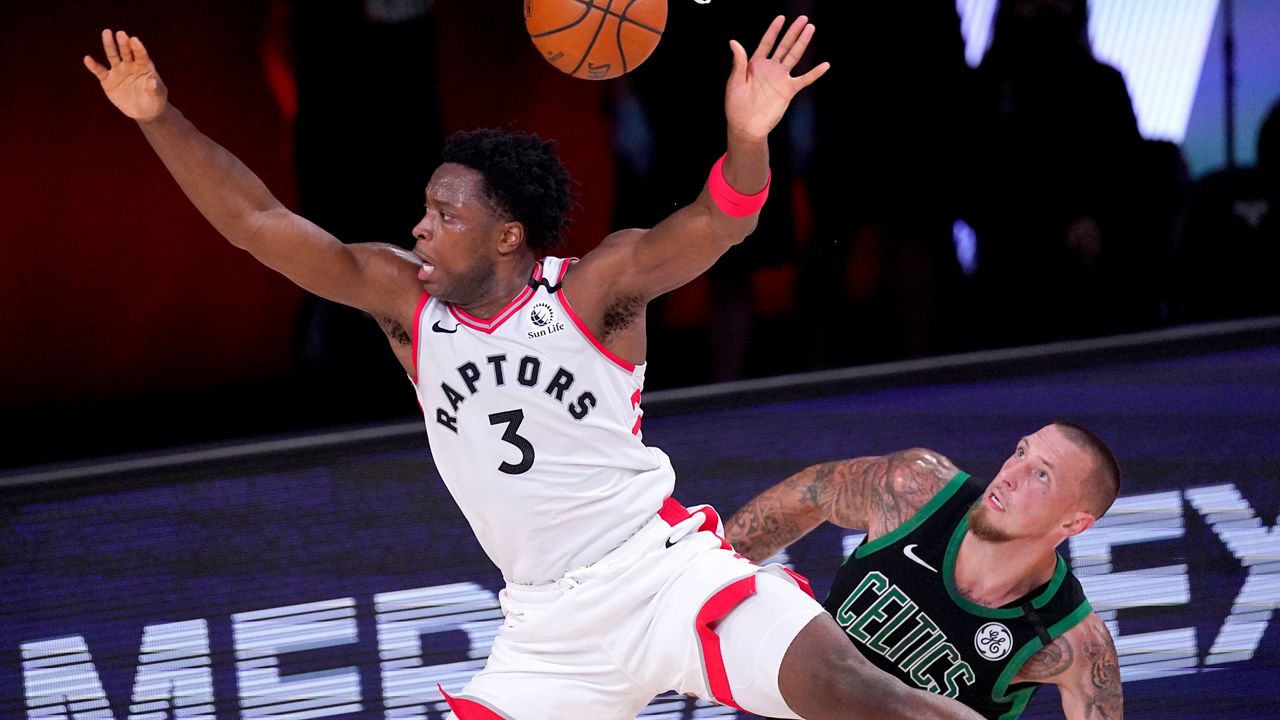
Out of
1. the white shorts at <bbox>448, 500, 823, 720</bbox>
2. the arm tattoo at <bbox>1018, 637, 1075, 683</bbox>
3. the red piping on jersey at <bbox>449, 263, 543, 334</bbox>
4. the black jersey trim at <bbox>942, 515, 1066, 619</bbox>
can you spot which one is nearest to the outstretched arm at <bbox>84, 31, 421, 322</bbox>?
the red piping on jersey at <bbox>449, 263, 543, 334</bbox>

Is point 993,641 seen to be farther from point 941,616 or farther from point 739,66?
point 739,66

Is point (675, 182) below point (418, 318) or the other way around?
the other way around

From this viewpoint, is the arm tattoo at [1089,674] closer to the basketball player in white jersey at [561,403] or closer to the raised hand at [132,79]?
the basketball player in white jersey at [561,403]

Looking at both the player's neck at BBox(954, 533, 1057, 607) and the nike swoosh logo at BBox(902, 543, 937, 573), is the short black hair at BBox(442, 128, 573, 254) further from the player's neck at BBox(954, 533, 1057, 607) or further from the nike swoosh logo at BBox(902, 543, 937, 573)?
the player's neck at BBox(954, 533, 1057, 607)

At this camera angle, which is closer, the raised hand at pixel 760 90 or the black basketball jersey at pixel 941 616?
the raised hand at pixel 760 90

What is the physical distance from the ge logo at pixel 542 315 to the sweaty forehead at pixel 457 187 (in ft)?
0.96

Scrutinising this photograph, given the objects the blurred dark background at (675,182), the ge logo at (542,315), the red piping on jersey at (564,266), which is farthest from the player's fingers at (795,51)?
the blurred dark background at (675,182)

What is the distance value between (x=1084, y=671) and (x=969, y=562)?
1.25ft

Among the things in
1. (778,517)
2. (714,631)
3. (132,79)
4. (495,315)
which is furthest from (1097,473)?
(132,79)

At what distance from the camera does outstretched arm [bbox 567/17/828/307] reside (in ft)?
10.3

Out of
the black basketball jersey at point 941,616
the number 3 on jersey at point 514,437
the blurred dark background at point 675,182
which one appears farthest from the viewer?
the blurred dark background at point 675,182

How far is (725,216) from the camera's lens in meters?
3.17

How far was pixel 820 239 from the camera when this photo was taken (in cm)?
630

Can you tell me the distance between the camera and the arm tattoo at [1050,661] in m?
3.58
